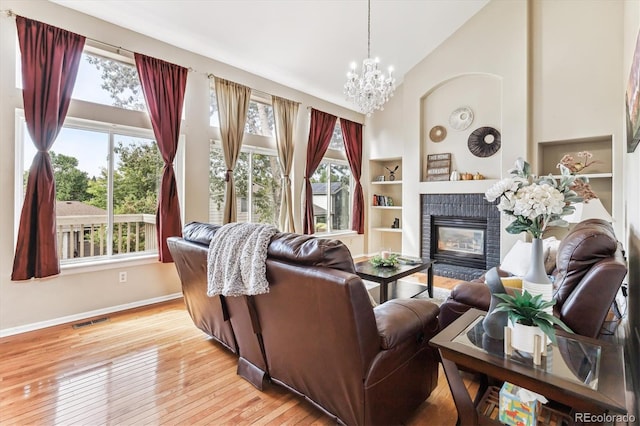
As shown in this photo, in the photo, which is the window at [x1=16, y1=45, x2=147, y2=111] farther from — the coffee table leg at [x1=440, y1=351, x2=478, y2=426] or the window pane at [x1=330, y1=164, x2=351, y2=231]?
the coffee table leg at [x1=440, y1=351, x2=478, y2=426]

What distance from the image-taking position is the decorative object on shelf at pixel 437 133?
5.38m

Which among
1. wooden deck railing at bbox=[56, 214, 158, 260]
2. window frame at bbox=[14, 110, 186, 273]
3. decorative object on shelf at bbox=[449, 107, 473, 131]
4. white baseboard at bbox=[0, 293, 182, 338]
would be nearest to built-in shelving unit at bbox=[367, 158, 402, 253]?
decorative object on shelf at bbox=[449, 107, 473, 131]

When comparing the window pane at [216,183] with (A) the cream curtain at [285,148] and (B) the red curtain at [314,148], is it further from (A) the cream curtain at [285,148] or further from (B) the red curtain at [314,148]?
(B) the red curtain at [314,148]

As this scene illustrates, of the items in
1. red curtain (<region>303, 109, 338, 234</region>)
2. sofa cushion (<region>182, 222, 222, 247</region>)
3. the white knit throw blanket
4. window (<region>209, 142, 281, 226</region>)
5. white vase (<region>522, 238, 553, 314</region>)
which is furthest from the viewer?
red curtain (<region>303, 109, 338, 234</region>)

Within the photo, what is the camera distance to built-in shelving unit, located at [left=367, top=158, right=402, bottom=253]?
676cm

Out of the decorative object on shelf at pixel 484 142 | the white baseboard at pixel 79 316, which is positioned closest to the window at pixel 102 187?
the white baseboard at pixel 79 316

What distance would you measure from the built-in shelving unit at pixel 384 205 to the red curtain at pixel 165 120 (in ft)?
13.6

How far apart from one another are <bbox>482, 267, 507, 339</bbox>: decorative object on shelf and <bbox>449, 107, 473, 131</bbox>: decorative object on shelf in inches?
169

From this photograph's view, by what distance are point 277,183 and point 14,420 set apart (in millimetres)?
4089

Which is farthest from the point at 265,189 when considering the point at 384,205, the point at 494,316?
the point at 494,316

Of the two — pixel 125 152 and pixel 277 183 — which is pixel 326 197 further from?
pixel 125 152

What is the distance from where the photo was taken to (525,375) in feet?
3.82

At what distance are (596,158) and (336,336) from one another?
4.94m

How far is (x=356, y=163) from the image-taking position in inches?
261
